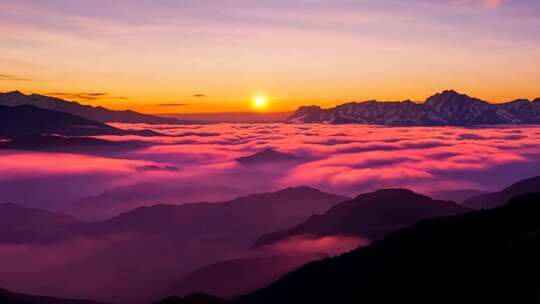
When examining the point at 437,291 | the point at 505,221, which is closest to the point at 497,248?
the point at 437,291

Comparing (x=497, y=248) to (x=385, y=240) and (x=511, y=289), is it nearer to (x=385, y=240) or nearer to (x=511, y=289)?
(x=511, y=289)

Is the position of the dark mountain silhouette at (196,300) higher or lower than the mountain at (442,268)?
lower

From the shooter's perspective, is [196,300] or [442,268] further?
[196,300]

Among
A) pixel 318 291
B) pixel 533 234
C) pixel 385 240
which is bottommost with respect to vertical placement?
pixel 318 291

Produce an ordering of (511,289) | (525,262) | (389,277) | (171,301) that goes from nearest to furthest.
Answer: (511,289) → (525,262) → (389,277) → (171,301)

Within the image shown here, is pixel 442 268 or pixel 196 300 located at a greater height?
pixel 442 268

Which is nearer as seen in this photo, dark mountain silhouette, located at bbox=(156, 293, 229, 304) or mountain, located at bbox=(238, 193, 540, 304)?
mountain, located at bbox=(238, 193, 540, 304)

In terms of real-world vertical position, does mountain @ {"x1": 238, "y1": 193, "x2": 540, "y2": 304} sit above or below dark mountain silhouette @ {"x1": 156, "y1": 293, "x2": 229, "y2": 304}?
above

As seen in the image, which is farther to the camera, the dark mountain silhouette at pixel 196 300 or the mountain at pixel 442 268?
the dark mountain silhouette at pixel 196 300
